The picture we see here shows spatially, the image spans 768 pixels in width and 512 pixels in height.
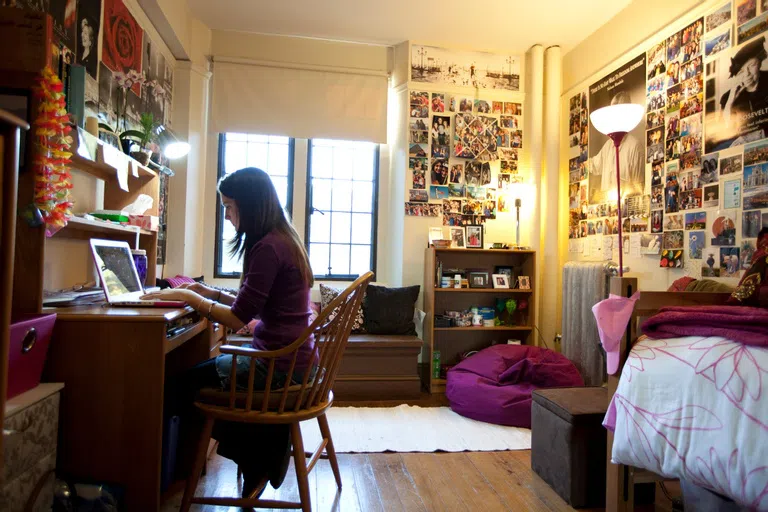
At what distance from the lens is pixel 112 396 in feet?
4.72

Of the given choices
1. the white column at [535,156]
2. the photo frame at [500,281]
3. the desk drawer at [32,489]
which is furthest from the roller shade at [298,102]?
the desk drawer at [32,489]

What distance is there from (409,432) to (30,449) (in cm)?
192

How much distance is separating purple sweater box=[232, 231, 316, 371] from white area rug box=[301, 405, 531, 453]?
1007 mm

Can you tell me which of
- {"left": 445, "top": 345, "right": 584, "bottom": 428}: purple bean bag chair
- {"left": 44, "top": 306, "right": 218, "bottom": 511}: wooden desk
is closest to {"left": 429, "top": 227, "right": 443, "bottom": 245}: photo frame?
{"left": 445, "top": 345, "right": 584, "bottom": 428}: purple bean bag chair

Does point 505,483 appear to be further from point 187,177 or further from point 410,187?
point 187,177

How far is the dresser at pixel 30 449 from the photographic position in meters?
1.14

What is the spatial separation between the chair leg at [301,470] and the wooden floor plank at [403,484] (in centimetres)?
51

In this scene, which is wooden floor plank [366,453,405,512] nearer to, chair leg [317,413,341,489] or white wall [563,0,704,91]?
chair leg [317,413,341,489]

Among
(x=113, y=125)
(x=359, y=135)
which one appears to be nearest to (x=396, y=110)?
(x=359, y=135)

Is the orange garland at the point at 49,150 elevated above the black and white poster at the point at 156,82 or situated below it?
below

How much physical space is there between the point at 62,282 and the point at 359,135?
275 centimetres

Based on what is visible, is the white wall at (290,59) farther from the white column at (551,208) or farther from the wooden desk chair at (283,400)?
the wooden desk chair at (283,400)

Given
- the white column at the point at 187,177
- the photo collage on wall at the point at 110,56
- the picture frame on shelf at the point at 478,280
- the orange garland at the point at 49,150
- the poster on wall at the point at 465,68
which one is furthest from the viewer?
the poster on wall at the point at 465,68

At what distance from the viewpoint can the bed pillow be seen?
5.59ft
